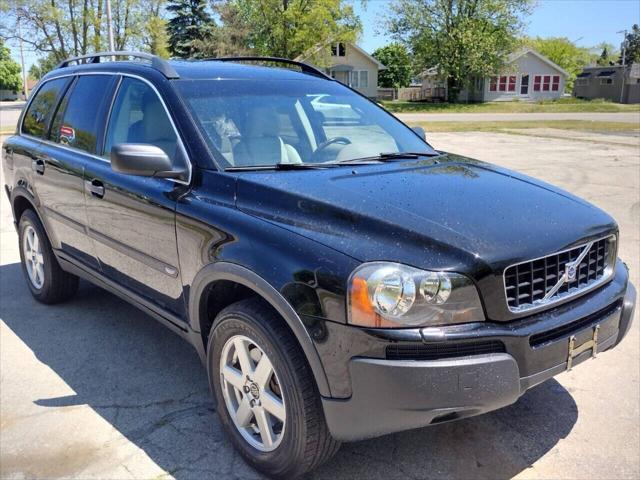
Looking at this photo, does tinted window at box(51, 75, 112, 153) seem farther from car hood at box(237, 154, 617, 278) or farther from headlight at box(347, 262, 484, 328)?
headlight at box(347, 262, 484, 328)

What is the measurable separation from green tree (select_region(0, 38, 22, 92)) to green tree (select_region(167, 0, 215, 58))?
4404 cm

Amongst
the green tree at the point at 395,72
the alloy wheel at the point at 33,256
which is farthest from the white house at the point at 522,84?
the alloy wheel at the point at 33,256

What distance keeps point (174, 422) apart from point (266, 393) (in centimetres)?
86

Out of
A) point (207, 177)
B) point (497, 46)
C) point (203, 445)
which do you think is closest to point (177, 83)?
point (207, 177)

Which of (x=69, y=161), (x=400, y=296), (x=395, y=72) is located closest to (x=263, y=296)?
(x=400, y=296)

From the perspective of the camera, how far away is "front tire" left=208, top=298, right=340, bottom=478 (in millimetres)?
2482

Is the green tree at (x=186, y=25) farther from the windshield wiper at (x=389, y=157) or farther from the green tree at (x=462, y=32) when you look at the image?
the windshield wiper at (x=389, y=157)

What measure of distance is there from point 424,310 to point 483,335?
0.80 feet

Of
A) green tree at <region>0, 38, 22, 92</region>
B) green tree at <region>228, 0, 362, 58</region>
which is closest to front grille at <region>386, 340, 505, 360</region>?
green tree at <region>228, 0, 362, 58</region>

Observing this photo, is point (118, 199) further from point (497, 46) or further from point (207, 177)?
point (497, 46)

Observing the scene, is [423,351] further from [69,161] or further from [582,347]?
[69,161]

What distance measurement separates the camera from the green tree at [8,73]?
281 ft

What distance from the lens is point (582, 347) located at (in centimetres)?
262

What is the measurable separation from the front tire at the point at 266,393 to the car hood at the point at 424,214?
0.46 m
